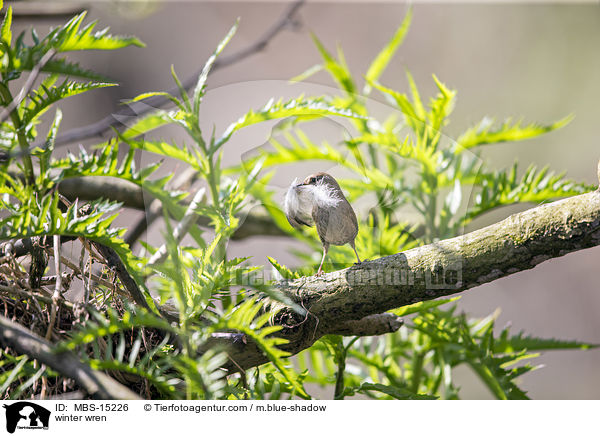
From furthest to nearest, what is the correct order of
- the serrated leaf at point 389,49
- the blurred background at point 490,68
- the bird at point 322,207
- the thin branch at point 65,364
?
the blurred background at point 490,68 < the serrated leaf at point 389,49 < the bird at point 322,207 < the thin branch at point 65,364

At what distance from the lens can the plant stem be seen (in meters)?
0.44

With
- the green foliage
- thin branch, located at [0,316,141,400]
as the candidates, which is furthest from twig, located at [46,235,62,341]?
the green foliage

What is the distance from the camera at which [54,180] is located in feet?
1.44

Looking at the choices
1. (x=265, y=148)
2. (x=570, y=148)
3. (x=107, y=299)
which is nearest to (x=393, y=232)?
(x=265, y=148)

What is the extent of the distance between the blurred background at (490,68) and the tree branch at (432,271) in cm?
62

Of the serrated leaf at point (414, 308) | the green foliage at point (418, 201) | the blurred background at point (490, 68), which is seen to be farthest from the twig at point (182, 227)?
the blurred background at point (490, 68)

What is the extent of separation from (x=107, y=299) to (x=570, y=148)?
1483mm

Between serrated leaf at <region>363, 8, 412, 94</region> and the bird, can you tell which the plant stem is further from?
serrated leaf at <region>363, 8, 412, 94</region>
